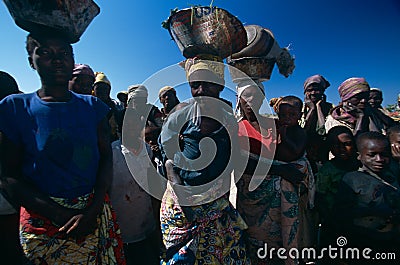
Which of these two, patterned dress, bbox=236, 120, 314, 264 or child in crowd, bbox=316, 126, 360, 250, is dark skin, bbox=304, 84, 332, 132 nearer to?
child in crowd, bbox=316, 126, 360, 250

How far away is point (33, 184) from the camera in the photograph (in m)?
1.57

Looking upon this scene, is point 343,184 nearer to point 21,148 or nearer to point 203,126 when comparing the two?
point 203,126

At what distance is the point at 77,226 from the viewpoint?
1562mm

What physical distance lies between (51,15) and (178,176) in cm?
134

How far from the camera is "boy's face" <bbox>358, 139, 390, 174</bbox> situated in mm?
2436

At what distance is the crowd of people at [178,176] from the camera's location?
1.57 metres

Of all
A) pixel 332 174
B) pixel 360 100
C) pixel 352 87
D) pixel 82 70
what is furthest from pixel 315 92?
pixel 82 70

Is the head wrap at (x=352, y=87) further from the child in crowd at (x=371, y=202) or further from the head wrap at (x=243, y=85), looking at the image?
the head wrap at (x=243, y=85)

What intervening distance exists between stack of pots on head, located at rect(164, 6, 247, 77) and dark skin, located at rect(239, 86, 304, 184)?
0.41 meters

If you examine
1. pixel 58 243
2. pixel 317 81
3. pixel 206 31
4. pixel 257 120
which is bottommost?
pixel 58 243

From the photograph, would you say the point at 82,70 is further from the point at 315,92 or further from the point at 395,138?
the point at 395,138

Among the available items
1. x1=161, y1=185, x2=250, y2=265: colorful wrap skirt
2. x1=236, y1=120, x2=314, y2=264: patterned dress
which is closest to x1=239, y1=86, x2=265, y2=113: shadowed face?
x1=236, y1=120, x2=314, y2=264: patterned dress

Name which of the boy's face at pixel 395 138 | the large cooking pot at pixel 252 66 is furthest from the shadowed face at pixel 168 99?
the boy's face at pixel 395 138

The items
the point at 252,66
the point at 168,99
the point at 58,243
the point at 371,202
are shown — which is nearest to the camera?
the point at 58,243
